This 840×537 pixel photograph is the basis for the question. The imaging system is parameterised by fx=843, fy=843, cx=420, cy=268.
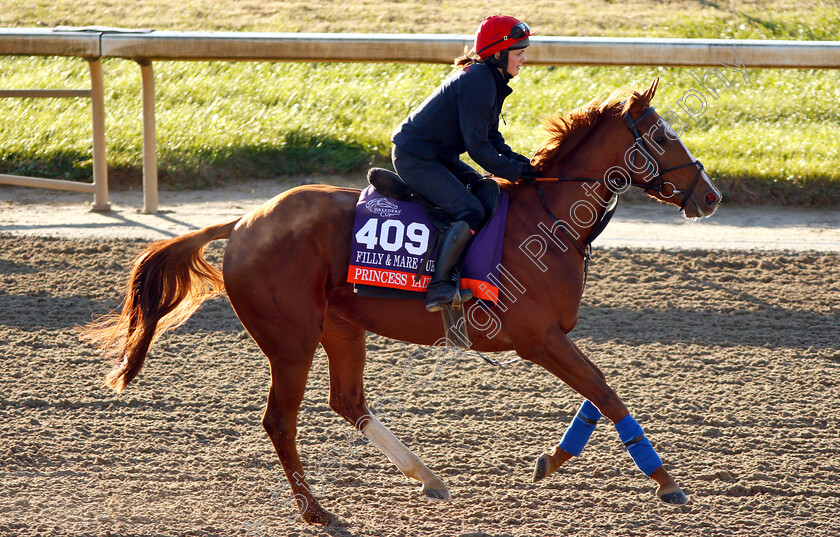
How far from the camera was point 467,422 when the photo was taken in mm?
4641

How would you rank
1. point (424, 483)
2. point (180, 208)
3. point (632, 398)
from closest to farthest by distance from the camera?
point (424, 483) → point (632, 398) → point (180, 208)

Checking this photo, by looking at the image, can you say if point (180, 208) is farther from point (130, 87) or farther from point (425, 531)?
point (425, 531)

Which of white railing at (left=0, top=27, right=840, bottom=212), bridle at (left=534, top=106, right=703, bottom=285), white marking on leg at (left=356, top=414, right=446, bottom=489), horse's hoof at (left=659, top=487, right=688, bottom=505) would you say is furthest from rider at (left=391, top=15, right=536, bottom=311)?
→ white railing at (left=0, top=27, right=840, bottom=212)

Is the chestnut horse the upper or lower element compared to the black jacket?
lower

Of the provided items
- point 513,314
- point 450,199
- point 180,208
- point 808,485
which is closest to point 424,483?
point 513,314

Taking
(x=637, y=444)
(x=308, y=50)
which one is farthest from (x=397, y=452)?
(x=308, y=50)

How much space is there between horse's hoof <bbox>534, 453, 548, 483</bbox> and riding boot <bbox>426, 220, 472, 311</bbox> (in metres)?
0.85

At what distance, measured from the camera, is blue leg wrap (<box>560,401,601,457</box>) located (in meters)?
3.81

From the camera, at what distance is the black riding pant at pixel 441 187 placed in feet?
12.2

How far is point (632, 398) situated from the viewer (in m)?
4.89

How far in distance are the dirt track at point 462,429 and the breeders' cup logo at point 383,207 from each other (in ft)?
4.27

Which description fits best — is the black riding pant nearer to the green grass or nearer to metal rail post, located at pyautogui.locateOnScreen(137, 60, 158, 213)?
metal rail post, located at pyautogui.locateOnScreen(137, 60, 158, 213)

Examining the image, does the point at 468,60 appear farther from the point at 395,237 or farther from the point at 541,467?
the point at 541,467

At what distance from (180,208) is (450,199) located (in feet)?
19.2
